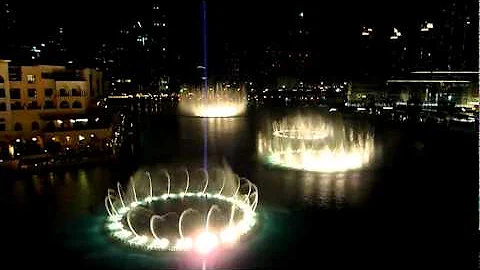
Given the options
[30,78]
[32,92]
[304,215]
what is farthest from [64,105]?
[304,215]

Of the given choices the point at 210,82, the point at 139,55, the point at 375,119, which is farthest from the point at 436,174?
the point at 139,55

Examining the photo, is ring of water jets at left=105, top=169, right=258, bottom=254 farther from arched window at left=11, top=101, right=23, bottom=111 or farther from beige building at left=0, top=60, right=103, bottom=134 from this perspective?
arched window at left=11, top=101, right=23, bottom=111

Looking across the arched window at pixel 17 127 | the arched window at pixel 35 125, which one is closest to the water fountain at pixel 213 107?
the arched window at pixel 35 125

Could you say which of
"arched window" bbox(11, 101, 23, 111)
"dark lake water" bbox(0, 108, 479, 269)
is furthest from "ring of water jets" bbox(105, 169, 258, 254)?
"arched window" bbox(11, 101, 23, 111)

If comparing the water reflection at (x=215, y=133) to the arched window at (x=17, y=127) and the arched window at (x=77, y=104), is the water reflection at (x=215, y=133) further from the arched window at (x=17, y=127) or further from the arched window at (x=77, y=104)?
the arched window at (x=17, y=127)

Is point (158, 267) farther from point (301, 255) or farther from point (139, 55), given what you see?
point (139, 55)

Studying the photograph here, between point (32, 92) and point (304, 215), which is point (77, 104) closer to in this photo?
point (32, 92)

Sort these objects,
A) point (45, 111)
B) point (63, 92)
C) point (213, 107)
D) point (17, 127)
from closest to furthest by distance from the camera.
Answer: point (17, 127) → point (45, 111) → point (63, 92) → point (213, 107)
